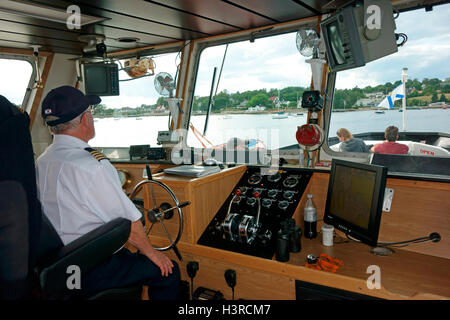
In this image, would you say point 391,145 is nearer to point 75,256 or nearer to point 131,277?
point 131,277

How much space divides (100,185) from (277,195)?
1.07 metres

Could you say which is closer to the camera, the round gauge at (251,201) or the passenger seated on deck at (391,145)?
the round gauge at (251,201)

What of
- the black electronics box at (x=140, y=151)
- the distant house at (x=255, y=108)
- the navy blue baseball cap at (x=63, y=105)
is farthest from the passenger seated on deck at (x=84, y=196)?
the distant house at (x=255, y=108)

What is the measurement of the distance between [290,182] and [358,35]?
1.04 metres

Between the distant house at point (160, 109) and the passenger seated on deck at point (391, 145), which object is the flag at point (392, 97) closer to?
the passenger seated on deck at point (391, 145)

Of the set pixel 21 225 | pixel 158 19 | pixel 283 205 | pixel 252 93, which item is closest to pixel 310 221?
pixel 283 205

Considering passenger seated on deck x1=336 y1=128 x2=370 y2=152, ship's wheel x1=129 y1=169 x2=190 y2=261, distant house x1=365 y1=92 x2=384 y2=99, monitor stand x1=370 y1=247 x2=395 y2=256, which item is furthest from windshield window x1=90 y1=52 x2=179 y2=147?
monitor stand x1=370 y1=247 x2=395 y2=256

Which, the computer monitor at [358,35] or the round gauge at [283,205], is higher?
the computer monitor at [358,35]

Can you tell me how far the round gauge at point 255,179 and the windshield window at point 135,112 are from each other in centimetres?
185

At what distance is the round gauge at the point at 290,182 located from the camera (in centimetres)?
205

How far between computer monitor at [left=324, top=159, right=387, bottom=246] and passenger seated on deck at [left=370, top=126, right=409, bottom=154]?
155 cm

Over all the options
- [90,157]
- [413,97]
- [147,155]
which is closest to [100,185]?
[90,157]

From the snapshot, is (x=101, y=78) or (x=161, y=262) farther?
(x=101, y=78)

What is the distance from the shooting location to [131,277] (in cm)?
150
